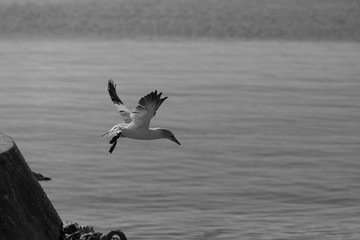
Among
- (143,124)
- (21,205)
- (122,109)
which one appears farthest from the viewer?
(122,109)

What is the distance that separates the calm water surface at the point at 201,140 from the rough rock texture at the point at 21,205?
5816 millimetres

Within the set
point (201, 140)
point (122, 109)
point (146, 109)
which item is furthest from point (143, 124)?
point (201, 140)

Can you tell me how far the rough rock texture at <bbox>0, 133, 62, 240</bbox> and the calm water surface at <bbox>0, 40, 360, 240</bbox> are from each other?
5.82 metres

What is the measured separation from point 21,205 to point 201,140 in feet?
44.2

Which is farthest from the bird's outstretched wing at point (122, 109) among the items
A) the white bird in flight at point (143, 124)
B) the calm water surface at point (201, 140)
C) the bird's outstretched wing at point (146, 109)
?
the calm water surface at point (201, 140)

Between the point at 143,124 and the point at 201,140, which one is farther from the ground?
the point at 201,140

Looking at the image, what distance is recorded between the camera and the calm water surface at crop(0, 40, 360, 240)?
694 inches

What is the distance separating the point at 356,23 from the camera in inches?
1731

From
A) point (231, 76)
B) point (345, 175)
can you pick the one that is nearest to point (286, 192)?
point (345, 175)

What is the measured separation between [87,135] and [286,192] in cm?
606

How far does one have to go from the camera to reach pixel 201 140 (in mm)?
23297

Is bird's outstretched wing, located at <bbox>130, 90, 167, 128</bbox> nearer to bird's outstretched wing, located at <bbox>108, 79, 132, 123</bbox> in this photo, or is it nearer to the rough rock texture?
bird's outstretched wing, located at <bbox>108, 79, 132, 123</bbox>

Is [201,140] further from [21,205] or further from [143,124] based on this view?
[21,205]

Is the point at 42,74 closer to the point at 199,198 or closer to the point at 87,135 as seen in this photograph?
the point at 87,135
